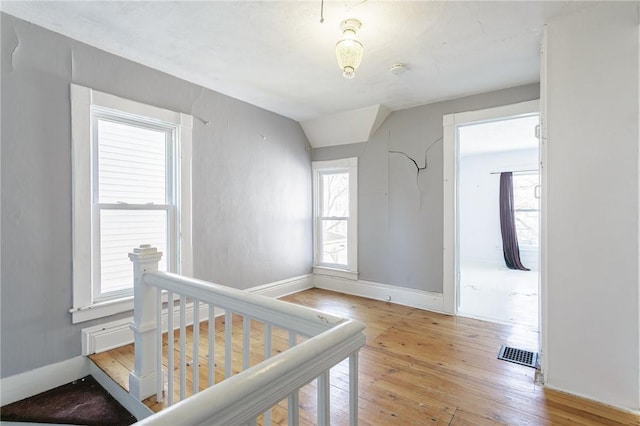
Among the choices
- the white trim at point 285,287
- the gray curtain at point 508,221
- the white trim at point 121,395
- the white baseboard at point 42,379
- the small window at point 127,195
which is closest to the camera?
the white trim at point 121,395

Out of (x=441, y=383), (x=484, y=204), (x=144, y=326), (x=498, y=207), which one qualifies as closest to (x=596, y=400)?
(x=441, y=383)

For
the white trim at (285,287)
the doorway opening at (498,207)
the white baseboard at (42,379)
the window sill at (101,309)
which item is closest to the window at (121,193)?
the window sill at (101,309)

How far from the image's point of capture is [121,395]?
6.40 ft

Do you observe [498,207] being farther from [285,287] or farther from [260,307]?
[260,307]

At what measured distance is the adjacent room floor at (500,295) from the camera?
10.7ft

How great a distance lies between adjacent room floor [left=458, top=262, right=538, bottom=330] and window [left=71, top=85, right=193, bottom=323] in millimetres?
3111

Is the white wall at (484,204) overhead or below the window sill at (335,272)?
overhead

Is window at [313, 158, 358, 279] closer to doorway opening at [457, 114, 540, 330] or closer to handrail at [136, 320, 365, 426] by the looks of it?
doorway opening at [457, 114, 540, 330]

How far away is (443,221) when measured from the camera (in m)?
3.36

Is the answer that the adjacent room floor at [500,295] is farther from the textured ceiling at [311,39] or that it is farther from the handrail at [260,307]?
the handrail at [260,307]

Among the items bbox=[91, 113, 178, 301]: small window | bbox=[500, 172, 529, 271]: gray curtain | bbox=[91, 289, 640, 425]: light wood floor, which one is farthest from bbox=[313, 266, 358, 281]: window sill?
bbox=[500, 172, 529, 271]: gray curtain

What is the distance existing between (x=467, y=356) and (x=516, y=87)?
8.22ft

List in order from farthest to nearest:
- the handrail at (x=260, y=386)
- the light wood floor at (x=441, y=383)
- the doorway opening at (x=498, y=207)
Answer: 1. the doorway opening at (x=498, y=207)
2. the light wood floor at (x=441, y=383)
3. the handrail at (x=260, y=386)

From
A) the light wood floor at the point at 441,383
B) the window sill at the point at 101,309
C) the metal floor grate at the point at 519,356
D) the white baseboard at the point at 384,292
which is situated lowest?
the light wood floor at the point at 441,383
